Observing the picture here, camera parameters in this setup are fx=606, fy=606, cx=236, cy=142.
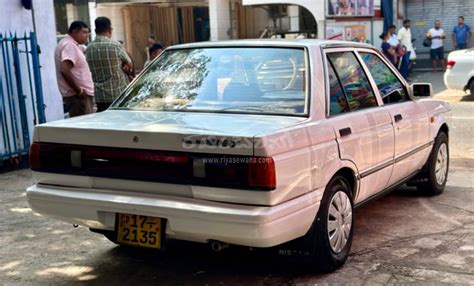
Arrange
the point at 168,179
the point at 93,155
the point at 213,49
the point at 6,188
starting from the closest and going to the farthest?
the point at 168,179 < the point at 93,155 < the point at 213,49 < the point at 6,188

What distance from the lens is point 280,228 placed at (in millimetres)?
3453

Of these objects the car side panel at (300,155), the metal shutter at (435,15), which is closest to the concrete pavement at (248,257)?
the car side panel at (300,155)

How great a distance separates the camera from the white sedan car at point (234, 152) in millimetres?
3443

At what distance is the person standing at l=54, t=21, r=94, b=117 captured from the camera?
7129 mm

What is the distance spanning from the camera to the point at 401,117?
5094mm

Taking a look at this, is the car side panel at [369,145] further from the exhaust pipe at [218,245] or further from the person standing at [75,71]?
the person standing at [75,71]

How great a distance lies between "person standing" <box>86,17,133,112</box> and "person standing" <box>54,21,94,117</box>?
10 centimetres

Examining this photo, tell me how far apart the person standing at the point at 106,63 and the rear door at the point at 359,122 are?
334cm

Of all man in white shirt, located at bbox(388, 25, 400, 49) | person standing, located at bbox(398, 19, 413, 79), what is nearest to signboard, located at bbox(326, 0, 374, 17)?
person standing, located at bbox(398, 19, 413, 79)

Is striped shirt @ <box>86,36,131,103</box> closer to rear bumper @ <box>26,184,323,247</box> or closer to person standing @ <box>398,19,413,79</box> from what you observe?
rear bumper @ <box>26,184,323,247</box>

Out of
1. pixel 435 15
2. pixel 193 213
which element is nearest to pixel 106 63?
pixel 193 213

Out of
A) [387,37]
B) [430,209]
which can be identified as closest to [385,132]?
[430,209]

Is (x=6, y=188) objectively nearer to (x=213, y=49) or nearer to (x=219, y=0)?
(x=213, y=49)

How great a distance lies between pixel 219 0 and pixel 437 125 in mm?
17245
